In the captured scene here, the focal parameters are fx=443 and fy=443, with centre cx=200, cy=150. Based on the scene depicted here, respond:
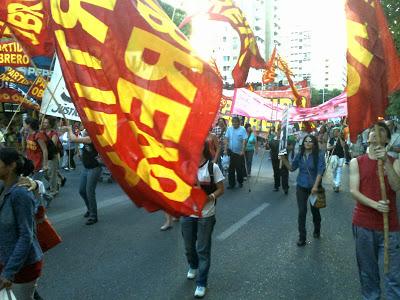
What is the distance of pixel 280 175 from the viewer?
10969 mm

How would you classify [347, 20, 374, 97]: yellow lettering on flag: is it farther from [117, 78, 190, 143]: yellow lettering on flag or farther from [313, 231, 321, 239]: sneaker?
[313, 231, 321, 239]: sneaker

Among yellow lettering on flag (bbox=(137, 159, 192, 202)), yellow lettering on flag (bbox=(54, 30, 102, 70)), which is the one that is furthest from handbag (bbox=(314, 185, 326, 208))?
yellow lettering on flag (bbox=(54, 30, 102, 70))

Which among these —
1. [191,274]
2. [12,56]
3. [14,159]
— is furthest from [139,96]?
[12,56]

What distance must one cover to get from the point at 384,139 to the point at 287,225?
3.92 meters

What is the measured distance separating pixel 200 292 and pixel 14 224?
2118 millimetres

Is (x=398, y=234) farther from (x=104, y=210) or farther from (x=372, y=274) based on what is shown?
(x=104, y=210)

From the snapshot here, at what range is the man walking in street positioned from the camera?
36.5 ft

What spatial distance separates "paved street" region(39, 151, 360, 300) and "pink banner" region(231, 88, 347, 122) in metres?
2.77

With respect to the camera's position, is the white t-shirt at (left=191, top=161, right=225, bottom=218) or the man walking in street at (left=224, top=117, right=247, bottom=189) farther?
the man walking in street at (left=224, top=117, right=247, bottom=189)

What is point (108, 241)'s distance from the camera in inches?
246

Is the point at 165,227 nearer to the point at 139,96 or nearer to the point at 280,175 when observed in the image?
→ the point at 139,96

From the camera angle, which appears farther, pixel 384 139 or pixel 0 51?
pixel 0 51

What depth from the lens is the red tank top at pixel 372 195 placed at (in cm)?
356

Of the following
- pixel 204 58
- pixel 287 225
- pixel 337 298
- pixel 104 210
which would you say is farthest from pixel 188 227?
pixel 104 210
